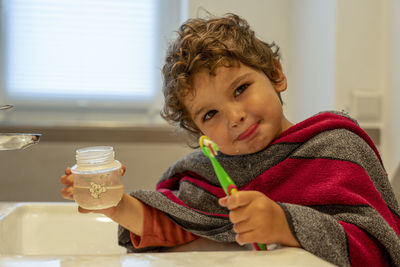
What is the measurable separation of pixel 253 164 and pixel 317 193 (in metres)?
0.16

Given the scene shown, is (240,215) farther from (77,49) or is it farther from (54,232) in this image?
(77,49)

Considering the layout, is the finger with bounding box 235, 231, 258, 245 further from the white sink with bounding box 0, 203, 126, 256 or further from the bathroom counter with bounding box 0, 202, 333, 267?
the white sink with bounding box 0, 203, 126, 256

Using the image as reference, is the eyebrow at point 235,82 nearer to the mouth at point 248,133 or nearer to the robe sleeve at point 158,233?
the mouth at point 248,133

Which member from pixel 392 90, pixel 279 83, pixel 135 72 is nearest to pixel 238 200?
pixel 279 83

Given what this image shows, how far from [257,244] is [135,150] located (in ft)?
3.37

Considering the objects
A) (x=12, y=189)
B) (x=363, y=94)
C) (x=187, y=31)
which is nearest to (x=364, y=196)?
(x=187, y=31)

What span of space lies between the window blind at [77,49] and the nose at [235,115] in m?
1.08

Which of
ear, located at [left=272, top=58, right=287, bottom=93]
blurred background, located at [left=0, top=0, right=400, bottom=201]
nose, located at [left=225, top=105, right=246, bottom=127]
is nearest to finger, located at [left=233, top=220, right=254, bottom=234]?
nose, located at [left=225, top=105, right=246, bottom=127]

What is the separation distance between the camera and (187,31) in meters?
0.84

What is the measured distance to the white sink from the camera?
2.83 feet

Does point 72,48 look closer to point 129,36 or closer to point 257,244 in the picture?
point 129,36

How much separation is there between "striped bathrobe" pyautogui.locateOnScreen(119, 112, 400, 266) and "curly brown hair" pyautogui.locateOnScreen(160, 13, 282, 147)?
128mm

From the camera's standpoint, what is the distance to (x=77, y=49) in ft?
5.67

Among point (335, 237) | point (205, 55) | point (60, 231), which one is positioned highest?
point (205, 55)
